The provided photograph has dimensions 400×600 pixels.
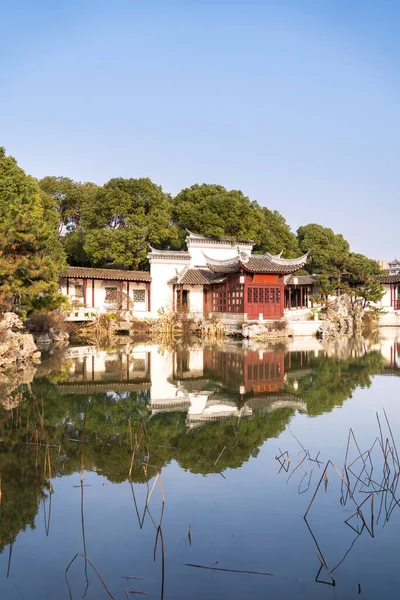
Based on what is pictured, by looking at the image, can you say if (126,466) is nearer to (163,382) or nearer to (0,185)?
(163,382)

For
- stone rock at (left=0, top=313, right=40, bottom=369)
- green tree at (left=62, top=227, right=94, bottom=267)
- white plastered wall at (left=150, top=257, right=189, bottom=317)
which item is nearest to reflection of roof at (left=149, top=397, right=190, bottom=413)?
stone rock at (left=0, top=313, right=40, bottom=369)

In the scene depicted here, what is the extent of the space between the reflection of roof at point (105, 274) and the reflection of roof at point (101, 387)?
15.7 metres

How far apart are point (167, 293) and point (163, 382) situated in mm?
17750

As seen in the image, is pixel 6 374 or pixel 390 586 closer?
pixel 390 586

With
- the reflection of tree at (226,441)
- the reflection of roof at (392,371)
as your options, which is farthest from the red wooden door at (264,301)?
the reflection of tree at (226,441)

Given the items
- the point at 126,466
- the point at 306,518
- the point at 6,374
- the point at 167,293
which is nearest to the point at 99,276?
the point at 167,293

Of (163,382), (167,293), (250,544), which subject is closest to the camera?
(250,544)

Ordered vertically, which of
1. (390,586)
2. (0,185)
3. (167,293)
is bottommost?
(390,586)

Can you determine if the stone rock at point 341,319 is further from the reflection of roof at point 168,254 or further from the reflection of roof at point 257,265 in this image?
the reflection of roof at point 168,254

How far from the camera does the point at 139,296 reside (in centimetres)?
3059

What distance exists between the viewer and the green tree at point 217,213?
32.2 m

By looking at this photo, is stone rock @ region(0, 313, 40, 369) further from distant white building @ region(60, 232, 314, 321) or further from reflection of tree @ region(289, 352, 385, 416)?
distant white building @ region(60, 232, 314, 321)

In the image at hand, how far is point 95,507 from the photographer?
5344 mm

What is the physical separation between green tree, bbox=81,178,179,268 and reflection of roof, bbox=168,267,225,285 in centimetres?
258
